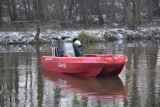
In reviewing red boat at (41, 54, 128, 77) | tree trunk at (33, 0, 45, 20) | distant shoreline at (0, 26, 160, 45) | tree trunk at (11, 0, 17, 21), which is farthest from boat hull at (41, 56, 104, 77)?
tree trunk at (11, 0, 17, 21)

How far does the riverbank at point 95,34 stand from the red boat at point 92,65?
2313 centimetres

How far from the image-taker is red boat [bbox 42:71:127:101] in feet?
45.9

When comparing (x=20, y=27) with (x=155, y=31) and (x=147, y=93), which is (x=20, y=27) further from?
(x=147, y=93)

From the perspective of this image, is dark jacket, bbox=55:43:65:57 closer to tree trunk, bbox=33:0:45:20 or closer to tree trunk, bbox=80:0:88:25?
tree trunk, bbox=33:0:45:20

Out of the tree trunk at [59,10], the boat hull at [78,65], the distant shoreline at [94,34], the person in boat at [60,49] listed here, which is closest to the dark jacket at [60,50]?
the person in boat at [60,49]

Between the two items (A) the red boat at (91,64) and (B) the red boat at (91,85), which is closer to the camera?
(B) the red boat at (91,85)

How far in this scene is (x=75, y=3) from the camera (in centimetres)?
5769

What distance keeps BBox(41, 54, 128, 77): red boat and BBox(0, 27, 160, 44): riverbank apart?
75.9 ft

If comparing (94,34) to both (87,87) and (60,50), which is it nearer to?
(60,50)

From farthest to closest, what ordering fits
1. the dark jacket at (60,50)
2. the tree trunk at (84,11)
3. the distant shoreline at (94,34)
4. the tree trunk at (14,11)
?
the tree trunk at (84,11), the tree trunk at (14,11), the distant shoreline at (94,34), the dark jacket at (60,50)

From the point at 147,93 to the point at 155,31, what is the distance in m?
34.4

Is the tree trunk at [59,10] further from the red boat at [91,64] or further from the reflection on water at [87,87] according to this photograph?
the reflection on water at [87,87]

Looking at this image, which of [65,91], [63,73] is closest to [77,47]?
[63,73]

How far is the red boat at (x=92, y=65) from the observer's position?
17.6 m
